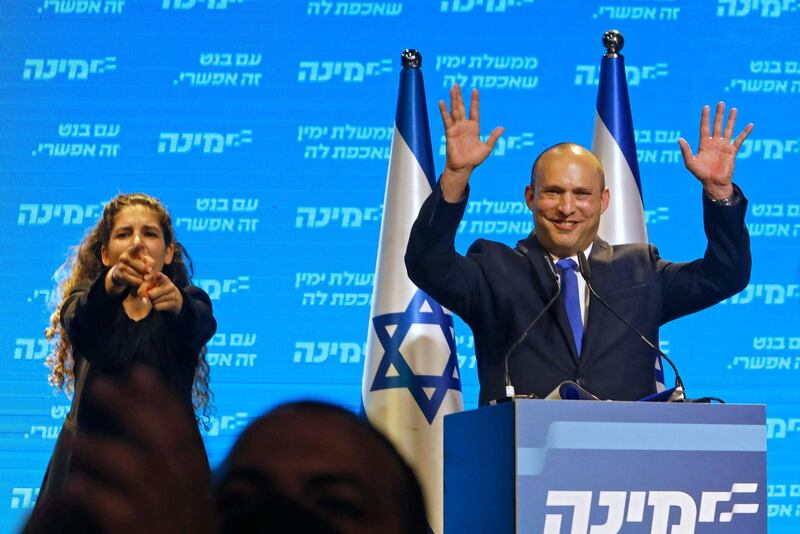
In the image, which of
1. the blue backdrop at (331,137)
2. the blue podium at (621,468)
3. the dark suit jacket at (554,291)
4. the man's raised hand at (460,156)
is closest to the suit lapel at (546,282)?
the dark suit jacket at (554,291)

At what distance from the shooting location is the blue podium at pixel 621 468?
6.18 ft

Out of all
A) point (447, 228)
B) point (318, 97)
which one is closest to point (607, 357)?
point (447, 228)

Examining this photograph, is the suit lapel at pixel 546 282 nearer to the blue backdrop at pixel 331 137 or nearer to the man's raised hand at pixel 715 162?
the man's raised hand at pixel 715 162

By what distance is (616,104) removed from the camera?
13.6ft

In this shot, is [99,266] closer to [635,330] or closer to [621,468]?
[635,330]

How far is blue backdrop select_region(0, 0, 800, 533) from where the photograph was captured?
480cm

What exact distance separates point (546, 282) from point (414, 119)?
1.43 metres

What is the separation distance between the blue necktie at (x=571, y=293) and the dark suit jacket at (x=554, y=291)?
28 millimetres

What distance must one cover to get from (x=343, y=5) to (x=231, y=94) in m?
0.61

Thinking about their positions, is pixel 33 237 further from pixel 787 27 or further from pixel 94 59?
pixel 787 27

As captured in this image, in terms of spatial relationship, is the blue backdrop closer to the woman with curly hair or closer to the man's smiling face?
the woman with curly hair

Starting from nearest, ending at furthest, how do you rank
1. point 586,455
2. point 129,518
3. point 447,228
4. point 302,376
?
1. point 129,518
2. point 586,455
3. point 447,228
4. point 302,376

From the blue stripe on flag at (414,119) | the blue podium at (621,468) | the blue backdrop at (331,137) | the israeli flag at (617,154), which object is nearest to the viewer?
the blue podium at (621,468)

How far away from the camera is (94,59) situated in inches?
193
